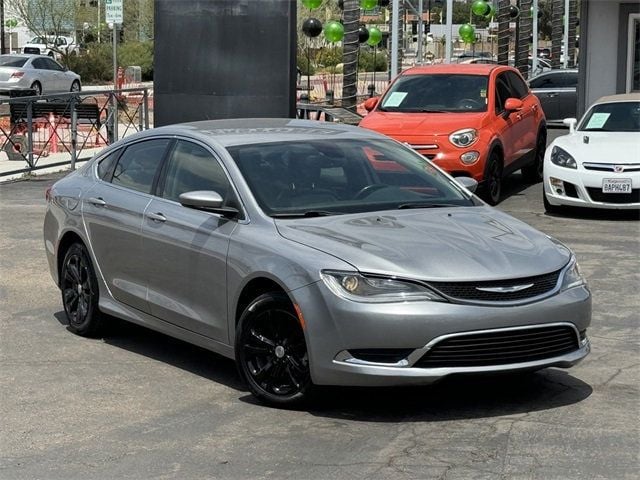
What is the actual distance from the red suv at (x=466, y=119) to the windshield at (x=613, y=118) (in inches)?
36.7

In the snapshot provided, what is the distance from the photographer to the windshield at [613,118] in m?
14.9

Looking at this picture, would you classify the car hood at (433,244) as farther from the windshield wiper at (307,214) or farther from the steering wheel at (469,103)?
the steering wheel at (469,103)

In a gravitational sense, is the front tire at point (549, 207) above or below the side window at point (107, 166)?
below

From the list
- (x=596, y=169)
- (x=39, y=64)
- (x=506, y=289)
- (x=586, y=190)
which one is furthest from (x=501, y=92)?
(x=39, y=64)

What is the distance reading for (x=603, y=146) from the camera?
1407cm

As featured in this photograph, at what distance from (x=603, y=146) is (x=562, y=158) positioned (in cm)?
50

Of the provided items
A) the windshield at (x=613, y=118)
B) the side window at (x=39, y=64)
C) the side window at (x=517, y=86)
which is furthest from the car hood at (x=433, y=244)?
the side window at (x=39, y=64)

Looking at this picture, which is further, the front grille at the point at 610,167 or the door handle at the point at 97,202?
the front grille at the point at 610,167

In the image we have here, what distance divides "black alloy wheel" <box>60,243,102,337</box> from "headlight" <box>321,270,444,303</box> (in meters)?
2.58

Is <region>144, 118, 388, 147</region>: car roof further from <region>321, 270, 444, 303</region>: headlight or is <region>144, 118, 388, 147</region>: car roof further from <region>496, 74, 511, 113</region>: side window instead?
<region>496, 74, 511, 113</region>: side window

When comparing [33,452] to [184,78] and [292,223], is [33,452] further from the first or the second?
[184,78]

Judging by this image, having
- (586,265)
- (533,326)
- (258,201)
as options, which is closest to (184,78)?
(586,265)

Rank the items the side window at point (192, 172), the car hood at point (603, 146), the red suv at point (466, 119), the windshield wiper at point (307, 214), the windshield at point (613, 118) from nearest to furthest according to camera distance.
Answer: the windshield wiper at point (307, 214)
the side window at point (192, 172)
the car hood at point (603, 146)
the red suv at point (466, 119)
the windshield at point (613, 118)

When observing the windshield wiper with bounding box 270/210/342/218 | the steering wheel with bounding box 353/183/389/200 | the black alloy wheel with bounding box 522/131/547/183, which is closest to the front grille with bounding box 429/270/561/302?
the windshield wiper with bounding box 270/210/342/218
